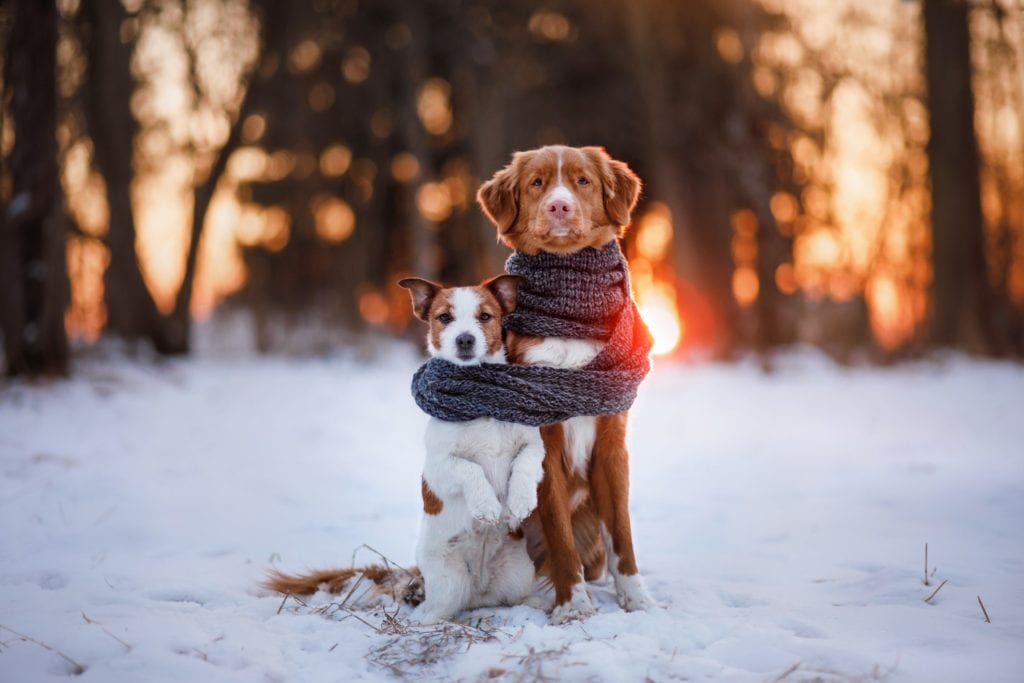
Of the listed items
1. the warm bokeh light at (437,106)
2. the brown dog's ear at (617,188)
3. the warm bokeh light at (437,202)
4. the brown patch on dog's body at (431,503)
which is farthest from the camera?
the warm bokeh light at (437,202)

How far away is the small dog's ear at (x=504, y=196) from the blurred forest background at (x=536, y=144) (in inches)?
368

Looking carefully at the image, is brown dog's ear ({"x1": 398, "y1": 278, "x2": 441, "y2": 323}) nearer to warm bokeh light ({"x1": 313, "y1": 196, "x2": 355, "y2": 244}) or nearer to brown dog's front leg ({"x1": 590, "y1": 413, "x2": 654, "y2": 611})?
brown dog's front leg ({"x1": 590, "y1": 413, "x2": 654, "y2": 611})

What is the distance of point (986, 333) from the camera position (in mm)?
14828

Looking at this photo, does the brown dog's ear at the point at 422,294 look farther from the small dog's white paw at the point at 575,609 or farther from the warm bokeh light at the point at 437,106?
the warm bokeh light at the point at 437,106

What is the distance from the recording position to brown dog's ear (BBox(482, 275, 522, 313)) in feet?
13.5

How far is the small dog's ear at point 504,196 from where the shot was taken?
4.27m

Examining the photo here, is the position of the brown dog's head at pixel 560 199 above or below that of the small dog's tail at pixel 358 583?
above

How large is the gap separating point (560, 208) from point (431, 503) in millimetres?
1583

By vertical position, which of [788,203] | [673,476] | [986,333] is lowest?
[673,476]

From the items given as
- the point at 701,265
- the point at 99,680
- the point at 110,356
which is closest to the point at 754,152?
the point at 701,265

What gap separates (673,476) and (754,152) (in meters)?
11.3

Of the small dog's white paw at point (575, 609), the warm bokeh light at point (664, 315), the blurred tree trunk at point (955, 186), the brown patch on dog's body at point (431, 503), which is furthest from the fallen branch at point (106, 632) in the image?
the blurred tree trunk at point (955, 186)

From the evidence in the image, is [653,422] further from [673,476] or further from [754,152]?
[754,152]

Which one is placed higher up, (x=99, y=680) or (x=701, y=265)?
(x=701, y=265)
